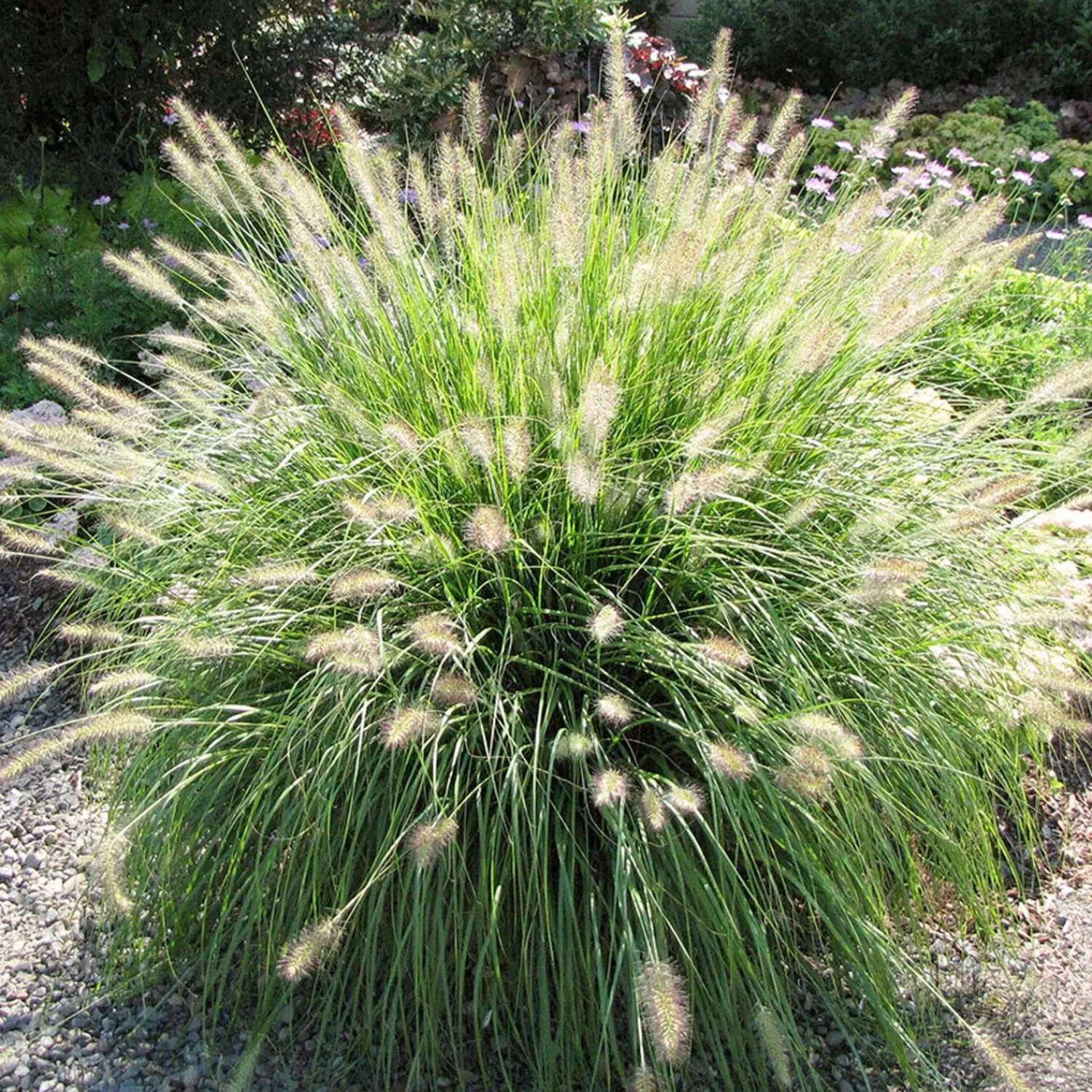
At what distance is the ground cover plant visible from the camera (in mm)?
2111

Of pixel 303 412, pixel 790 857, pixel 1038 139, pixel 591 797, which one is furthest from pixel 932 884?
pixel 1038 139

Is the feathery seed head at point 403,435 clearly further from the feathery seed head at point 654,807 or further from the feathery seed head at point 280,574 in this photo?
the feathery seed head at point 654,807

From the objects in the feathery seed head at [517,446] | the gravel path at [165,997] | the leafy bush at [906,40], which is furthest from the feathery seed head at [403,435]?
the leafy bush at [906,40]

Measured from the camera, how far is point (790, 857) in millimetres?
2330

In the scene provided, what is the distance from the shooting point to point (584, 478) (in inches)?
79.0

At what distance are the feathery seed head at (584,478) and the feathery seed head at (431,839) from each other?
0.59m

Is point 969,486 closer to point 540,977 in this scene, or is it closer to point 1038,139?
point 540,977

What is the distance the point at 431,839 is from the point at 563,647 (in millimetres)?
596

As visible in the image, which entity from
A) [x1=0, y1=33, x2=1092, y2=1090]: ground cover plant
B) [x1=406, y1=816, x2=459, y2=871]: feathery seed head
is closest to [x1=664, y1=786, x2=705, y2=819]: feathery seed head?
[x1=0, y1=33, x2=1092, y2=1090]: ground cover plant

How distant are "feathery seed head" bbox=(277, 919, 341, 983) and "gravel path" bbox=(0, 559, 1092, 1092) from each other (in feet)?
1.35

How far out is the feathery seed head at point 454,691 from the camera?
6.51 feet

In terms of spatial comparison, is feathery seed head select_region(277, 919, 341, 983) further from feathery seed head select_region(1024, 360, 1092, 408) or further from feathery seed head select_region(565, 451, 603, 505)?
feathery seed head select_region(1024, 360, 1092, 408)

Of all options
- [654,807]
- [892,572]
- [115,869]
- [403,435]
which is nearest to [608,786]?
[654,807]

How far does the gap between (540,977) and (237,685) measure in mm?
871
